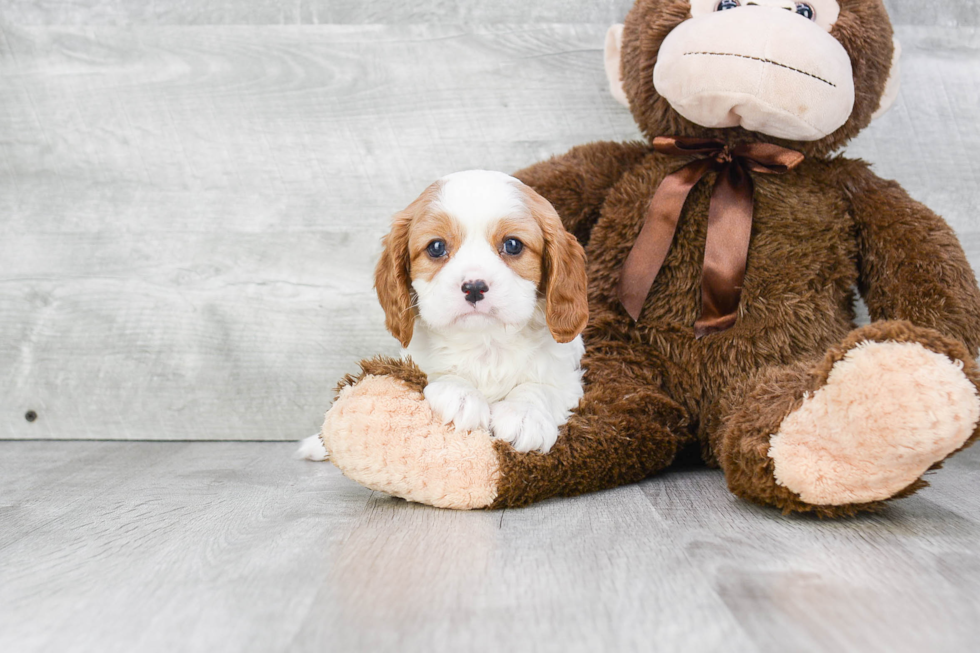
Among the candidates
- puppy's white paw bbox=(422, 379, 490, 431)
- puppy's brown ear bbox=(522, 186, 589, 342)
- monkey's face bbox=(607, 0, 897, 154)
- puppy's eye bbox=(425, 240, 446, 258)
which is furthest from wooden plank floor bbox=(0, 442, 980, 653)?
monkey's face bbox=(607, 0, 897, 154)

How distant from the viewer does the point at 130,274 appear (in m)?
2.25

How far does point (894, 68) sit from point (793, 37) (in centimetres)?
39

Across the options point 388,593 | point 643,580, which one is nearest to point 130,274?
point 388,593

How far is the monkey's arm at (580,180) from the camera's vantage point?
6.16 feet

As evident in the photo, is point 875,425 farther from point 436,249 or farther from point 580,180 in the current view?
point 580,180

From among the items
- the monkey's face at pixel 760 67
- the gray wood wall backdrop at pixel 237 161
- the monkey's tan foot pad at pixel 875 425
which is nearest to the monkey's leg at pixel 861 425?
the monkey's tan foot pad at pixel 875 425

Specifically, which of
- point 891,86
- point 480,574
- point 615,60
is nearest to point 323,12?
point 615,60

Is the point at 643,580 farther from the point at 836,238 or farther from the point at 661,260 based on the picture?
the point at 836,238

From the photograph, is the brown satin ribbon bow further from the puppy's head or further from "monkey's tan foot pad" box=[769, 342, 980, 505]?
"monkey's tan foot pad" box=[769, 342, 980, 505]

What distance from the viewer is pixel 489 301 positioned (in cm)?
139

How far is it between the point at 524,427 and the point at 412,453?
0.21 m

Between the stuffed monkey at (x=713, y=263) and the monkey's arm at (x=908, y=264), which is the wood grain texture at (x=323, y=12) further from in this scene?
the monkey's arm at (x=908, y=264)

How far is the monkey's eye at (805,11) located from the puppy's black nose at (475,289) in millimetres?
931

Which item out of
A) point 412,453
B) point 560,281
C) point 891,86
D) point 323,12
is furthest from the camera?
point 323,12
